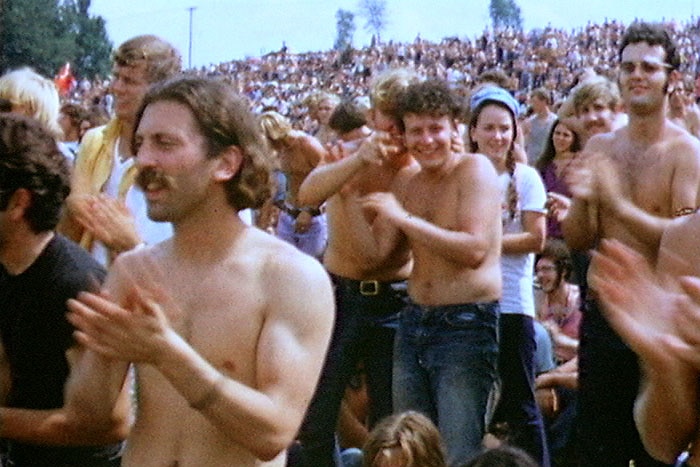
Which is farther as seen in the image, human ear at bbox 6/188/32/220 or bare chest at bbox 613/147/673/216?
bare chest at bbox 613/147/673/216

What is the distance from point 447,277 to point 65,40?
34.6 meters

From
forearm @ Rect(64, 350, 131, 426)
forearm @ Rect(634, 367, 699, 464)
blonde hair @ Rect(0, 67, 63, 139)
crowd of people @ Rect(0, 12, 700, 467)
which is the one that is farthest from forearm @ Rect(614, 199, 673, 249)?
blonde hair @ Rect(0, 67, 63, 139)

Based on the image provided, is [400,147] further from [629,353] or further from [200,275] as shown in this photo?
[200,275]

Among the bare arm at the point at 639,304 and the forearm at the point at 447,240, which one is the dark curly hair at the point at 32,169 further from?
the forearm at the point at 447,240

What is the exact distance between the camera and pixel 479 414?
19.3ft

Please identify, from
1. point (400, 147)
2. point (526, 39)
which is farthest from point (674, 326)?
point (526, 39)

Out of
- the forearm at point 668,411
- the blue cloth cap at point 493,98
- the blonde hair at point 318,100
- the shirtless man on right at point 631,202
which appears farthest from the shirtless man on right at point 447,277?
the blonde hair at point 318,100

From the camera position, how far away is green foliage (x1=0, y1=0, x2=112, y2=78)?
21.7 metres

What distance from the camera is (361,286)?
6.39 m

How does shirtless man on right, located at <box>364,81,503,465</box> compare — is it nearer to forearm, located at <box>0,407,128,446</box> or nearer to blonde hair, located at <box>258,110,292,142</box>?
blonde hair, located at <box>258,110,292,142</box>

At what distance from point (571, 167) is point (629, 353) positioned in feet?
4.81

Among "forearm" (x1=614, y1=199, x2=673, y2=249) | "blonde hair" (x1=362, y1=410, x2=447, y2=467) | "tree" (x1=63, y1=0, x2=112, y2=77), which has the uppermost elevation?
"forearm" (x1=614, y1=199, x2=673, y2=249)

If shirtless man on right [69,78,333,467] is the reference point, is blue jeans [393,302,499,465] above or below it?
below

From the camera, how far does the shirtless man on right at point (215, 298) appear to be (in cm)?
326
